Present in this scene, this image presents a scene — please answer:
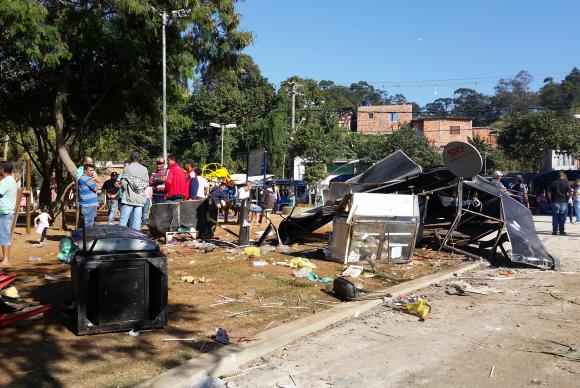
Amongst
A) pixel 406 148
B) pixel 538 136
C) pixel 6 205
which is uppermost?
pixel 538 136

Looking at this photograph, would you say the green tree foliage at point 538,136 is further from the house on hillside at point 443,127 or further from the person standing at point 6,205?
the person standing at point 6,205

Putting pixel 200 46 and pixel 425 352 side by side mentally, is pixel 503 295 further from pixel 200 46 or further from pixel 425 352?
pixel 200 46

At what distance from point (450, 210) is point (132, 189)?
625 centimetres

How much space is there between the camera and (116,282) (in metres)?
5.28

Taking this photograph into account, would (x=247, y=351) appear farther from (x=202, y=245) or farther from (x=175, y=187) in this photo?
(x=175, y=187)

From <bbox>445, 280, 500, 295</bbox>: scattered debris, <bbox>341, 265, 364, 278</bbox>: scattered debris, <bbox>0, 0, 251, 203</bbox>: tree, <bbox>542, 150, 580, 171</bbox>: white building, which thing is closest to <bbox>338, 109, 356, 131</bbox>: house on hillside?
<bbox>542, 150, 580, 171</bbox>: white building

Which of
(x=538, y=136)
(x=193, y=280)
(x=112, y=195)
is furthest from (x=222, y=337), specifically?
(x=538, y=136)

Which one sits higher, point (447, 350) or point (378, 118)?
point (378, 118)

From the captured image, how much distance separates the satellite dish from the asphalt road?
3235mm

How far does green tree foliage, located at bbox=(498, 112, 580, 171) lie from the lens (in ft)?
152

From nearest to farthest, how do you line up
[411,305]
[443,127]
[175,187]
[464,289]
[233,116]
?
[411,305], [464,289], [175,187], [233,116], [443,127]

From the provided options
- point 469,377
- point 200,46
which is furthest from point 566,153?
point 469,377

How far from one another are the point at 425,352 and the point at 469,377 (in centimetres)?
70

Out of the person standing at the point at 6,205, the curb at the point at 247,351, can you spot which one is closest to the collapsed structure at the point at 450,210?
the curb at the point at 247,351
